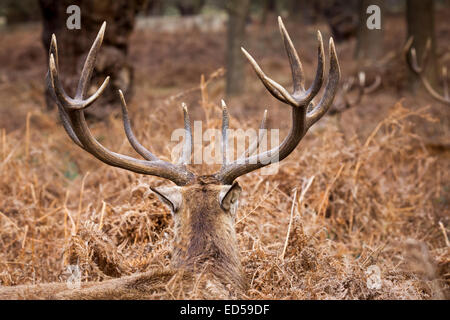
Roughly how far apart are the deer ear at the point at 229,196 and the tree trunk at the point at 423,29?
29.6ft

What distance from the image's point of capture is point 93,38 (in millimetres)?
8273

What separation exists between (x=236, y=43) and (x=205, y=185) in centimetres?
1007

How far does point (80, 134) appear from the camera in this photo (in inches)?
115

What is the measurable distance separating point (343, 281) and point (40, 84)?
1284 centimetres

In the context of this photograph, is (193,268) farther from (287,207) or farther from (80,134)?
(287,207)

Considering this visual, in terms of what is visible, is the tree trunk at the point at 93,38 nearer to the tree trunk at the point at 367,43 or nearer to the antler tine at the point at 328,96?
the antler tine at the point at 328,96

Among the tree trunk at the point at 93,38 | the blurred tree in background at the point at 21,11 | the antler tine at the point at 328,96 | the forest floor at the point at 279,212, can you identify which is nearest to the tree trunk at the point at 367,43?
the forest floor at the point at 279,212

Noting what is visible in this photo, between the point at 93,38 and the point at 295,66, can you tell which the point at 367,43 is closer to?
the point at 93,38

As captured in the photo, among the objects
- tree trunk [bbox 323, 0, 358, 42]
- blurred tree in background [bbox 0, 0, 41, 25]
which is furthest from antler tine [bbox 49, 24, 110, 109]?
blurred tree in background [bbox 0, 0, 41, 25]

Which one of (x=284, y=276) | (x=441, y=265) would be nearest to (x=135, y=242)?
Answer: (x=284, y=276)

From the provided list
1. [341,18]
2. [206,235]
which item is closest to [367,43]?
[341,18]

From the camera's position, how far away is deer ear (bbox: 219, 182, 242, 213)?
2744 mm

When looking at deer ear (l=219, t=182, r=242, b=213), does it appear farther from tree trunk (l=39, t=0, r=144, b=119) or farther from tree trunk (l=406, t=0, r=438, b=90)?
tree trunk (l=406, t=0, r=438, b=90)

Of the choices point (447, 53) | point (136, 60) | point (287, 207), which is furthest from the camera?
point (136, 60)
